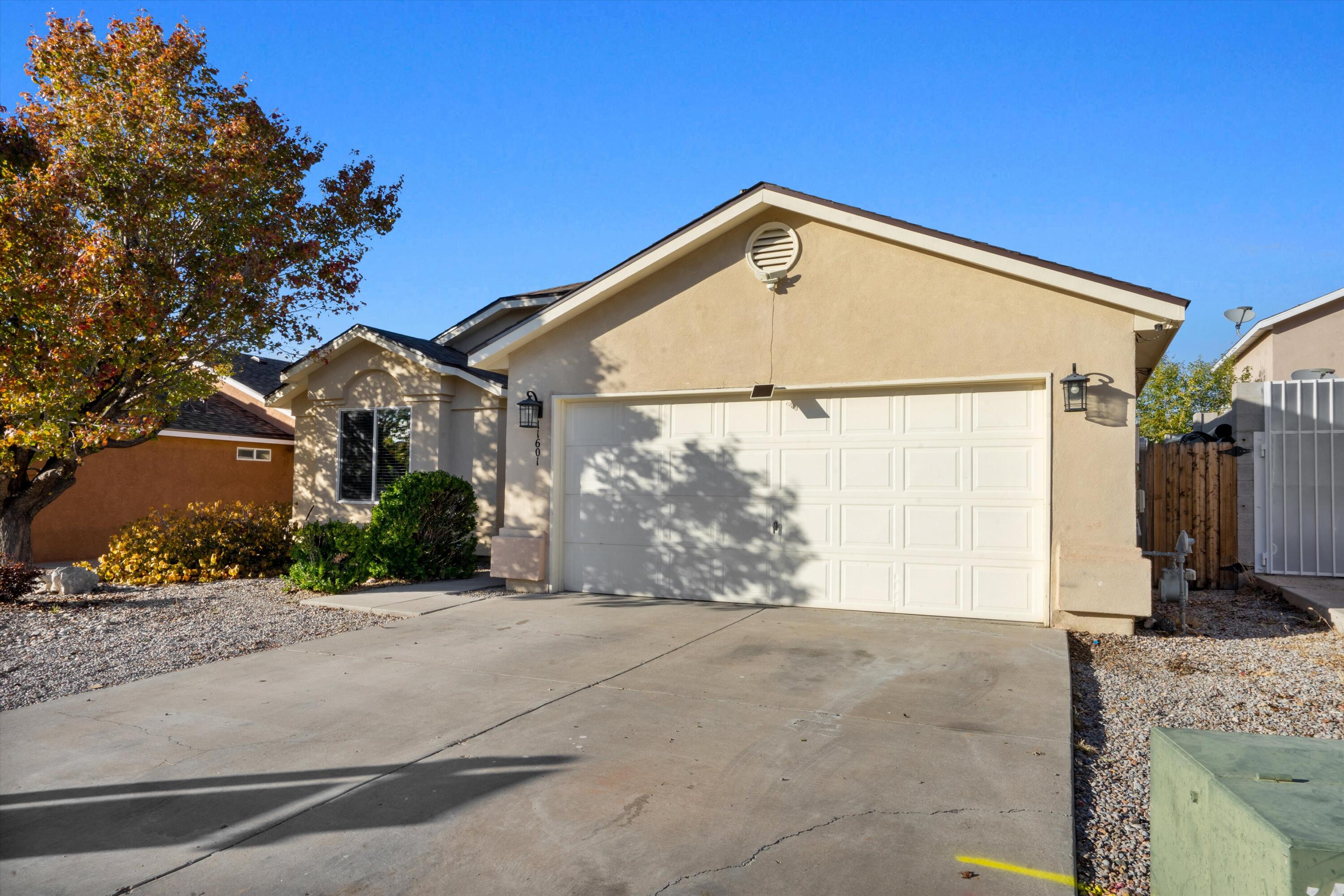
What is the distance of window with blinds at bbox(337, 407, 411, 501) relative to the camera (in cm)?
1465

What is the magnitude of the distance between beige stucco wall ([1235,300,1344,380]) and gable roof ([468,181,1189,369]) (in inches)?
669

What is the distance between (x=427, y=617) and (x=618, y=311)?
4.32m

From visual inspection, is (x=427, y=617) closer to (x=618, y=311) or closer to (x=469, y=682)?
(x=469, y=682)

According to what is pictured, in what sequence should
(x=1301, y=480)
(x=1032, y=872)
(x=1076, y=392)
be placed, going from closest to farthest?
(x=1032, y=872) < (x=1076, y=392) < (x=1301, y=480)

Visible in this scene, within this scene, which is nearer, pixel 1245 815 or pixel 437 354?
pixel 1245 815

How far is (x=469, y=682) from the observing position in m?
6.30

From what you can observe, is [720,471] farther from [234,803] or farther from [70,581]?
[70,581]

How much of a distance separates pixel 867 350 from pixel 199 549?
10.00m

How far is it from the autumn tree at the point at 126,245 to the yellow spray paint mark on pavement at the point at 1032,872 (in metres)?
11.0

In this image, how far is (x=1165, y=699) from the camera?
5934mm

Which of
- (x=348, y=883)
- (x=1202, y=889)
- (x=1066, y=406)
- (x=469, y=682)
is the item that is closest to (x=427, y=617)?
(x=469, y=682)

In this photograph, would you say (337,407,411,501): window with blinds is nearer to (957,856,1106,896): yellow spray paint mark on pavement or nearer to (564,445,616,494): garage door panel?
(564,445,616,494): garage door panel

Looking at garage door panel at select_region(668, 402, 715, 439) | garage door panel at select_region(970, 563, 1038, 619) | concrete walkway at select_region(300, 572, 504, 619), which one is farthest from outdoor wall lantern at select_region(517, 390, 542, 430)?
garage door panel at select_region(970, 563, 1038, 619)

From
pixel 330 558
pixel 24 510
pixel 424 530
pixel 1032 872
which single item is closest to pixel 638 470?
pixel 424 530
